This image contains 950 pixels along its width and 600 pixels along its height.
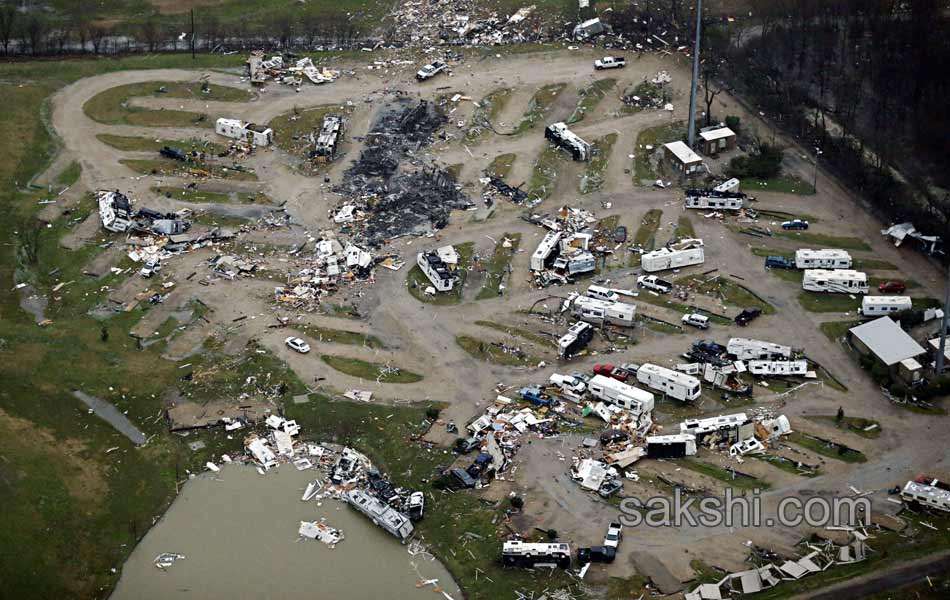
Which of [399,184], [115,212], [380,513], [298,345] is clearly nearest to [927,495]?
[380,513]

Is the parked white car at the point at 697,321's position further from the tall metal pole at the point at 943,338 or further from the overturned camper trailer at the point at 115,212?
the overturned camper trailer at the point at 115,212

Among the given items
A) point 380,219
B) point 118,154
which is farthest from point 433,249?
point 118,154

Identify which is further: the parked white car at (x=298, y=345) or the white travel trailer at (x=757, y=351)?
the parked white car at (x=298, y=345)

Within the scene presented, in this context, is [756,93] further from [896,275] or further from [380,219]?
[380,219]

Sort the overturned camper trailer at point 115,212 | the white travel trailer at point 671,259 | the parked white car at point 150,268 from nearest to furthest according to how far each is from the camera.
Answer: the white travel trailer at point 671,259 → the parked white car at point 150,268 → the overturned camper trailer at point 115,212

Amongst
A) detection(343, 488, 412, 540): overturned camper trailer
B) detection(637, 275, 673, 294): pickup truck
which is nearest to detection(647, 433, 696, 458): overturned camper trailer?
detection(343, 488, 412, 540): overturned camper trailer

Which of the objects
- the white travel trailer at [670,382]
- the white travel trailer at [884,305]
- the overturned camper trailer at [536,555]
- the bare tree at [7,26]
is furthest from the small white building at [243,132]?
the overturned camper trailer at [536,555]

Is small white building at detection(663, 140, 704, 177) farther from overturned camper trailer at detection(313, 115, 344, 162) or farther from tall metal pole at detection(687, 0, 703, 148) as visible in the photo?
overturned camper trailer at detection(313, 115, 344, 162)
